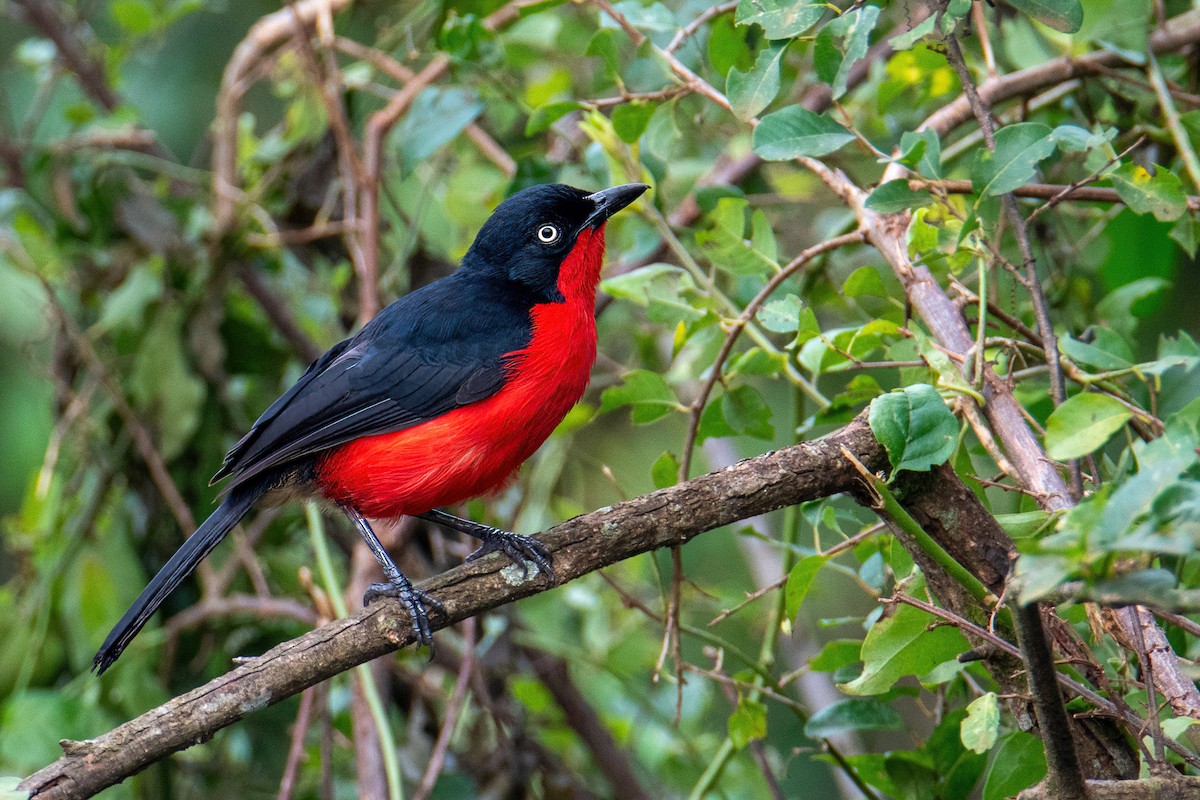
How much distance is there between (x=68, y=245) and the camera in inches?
194

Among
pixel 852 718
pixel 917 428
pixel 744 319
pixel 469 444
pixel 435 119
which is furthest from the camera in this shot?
pixel 435 119

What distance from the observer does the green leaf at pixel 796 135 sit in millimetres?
2463

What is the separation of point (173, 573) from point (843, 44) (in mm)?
2147

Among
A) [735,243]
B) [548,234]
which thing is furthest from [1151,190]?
[548,234]

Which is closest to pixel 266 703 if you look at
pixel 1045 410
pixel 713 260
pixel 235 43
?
pixel 713 260

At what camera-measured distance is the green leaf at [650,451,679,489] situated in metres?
2.78

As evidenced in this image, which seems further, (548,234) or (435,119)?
(435,119)

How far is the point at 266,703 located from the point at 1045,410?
187 cm

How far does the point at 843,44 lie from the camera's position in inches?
97.3

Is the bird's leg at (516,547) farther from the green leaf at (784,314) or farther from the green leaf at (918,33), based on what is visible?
the green leaf at (918,33)

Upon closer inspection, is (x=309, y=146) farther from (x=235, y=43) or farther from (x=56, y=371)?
(x=235, y=43)

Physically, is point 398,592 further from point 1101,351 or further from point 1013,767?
point 1101,351

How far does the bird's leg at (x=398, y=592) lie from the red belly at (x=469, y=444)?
88mm

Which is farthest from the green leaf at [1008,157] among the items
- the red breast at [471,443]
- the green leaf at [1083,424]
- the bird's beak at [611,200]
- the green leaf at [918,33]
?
the red breast at [471,443]
